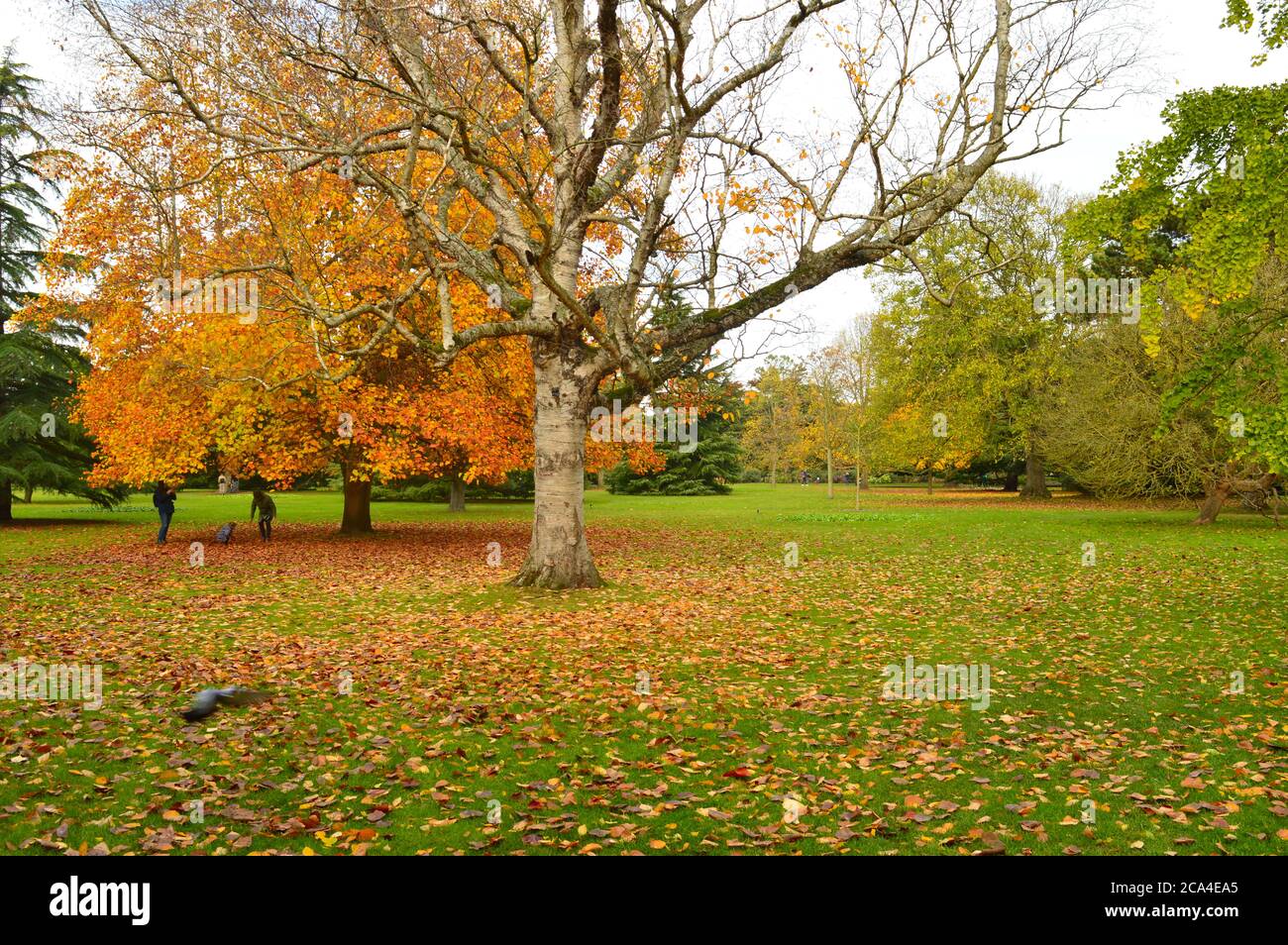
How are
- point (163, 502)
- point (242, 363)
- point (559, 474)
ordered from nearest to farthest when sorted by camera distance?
point (559, 474) < point (242, 363) < point (163, 502)

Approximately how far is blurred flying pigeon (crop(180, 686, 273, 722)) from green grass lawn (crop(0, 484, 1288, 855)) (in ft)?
0.52

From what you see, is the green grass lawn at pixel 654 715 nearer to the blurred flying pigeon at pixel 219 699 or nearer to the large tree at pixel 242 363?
the blurred flying pigeon at pixel 219 699

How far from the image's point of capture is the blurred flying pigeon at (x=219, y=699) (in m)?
7.15

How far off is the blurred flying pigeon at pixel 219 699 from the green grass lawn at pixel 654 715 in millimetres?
159

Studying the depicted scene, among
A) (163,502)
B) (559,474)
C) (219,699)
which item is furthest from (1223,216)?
(163,502)

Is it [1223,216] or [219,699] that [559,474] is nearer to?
[219,699]

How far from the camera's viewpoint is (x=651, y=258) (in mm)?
14547

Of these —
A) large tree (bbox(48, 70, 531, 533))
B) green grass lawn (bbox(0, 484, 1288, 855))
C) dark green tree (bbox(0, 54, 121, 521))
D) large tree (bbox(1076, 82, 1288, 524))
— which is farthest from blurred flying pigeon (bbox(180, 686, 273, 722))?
dark green tree (bbox(0, 54, 121, 521))

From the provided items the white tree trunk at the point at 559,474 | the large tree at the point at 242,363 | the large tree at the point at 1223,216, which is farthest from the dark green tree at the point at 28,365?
the large tree at the point at 1223,216

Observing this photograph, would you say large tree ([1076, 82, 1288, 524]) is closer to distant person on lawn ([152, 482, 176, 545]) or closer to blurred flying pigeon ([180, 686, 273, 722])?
blurred flying pigeon ([180, 686, 273, 722])

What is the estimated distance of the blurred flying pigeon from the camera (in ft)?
23.5

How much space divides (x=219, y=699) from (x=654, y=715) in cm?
411

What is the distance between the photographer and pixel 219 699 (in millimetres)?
7445

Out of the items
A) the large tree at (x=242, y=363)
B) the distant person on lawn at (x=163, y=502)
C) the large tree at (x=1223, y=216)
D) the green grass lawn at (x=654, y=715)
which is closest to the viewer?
the green grass lawn at (x=654, y=715)
